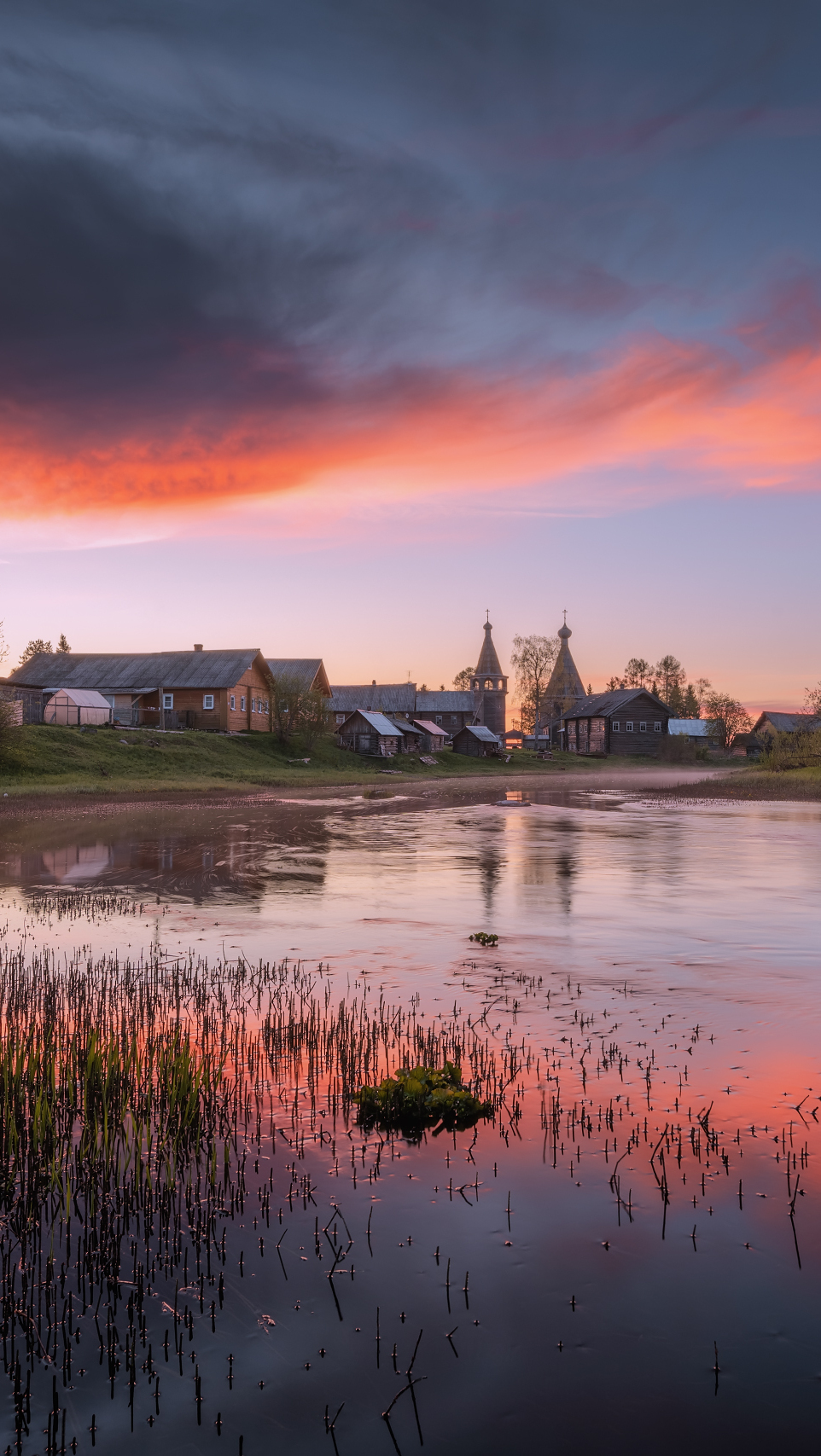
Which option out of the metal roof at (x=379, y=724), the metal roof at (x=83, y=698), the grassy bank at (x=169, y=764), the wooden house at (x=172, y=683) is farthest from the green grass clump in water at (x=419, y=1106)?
the metal roof at (x=379, y=724)

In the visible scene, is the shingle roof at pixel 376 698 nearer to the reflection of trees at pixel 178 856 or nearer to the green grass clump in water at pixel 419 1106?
the reflection of trees at pixel 178 856

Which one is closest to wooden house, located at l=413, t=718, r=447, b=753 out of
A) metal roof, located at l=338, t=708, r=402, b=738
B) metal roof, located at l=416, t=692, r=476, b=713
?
metal roof, located at l=338, t=708, r=402, b=738

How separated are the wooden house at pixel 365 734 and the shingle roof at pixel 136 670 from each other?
1181cm

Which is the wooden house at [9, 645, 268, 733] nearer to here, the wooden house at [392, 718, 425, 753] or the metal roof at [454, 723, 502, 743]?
the wooden house at [392, 718, 425, 753]

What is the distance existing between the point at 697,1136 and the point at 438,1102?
2.01 metres

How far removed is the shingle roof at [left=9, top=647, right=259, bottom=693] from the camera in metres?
75.2

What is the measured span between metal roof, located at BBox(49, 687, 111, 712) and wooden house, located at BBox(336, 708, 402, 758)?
22.7 m

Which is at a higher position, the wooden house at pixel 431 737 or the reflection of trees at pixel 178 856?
the wooden house at pixel 431 737

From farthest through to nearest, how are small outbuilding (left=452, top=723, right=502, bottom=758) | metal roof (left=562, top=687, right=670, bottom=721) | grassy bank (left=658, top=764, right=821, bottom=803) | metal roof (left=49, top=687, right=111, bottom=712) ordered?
1. metal roof (left=562, top=687, right=670, bottom=721)
2. small outbuilding (left=452, top=723, right=502, bottom=758)
3. metal roof (left=49, top=687, right=111, bottom=712)
4. grassy bank (left=658, top=764, right=821, bottom=803)

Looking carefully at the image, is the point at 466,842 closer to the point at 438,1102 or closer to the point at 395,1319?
the point at 438,1102

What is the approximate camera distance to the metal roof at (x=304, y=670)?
8993cm

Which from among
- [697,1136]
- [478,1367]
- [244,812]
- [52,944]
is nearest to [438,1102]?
[697,1136]

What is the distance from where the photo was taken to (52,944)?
1355cm

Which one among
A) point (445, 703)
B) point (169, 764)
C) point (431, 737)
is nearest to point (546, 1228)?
point (169, 764)
